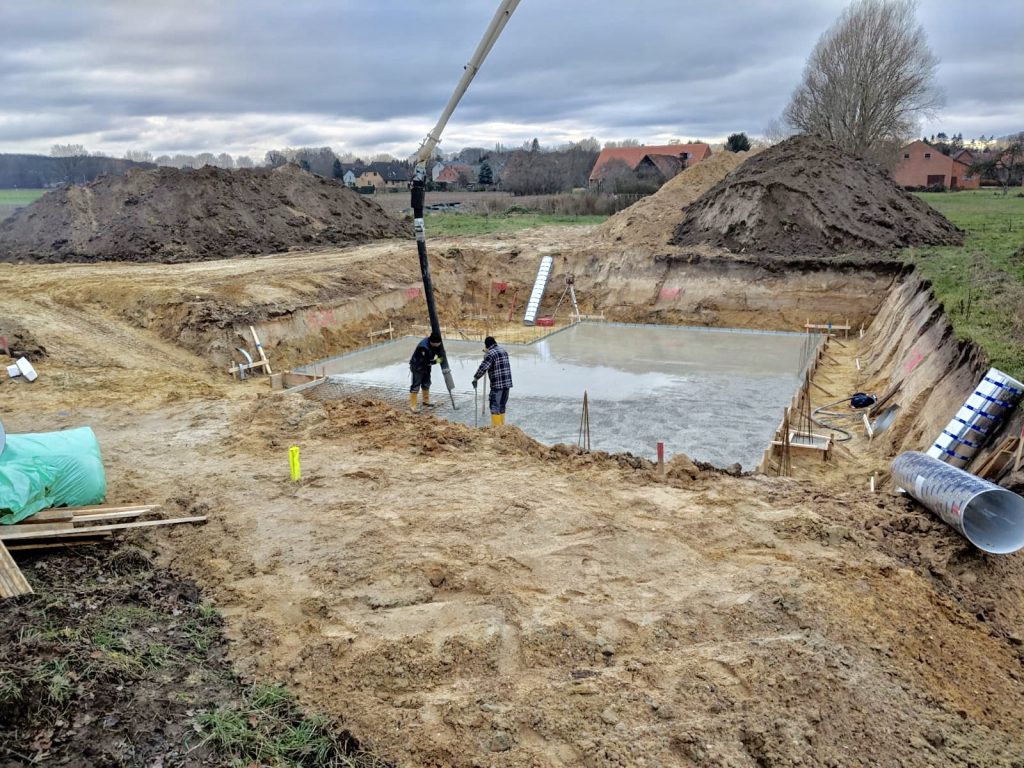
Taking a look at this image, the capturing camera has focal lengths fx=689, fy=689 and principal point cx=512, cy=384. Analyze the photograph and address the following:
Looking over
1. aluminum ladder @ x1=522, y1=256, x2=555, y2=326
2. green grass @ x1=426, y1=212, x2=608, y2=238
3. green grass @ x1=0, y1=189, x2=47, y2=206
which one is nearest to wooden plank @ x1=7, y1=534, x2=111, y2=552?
aluminum ladder @ x1=522, y1=256, x2=555, y2=326

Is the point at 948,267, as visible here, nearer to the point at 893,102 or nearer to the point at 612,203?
the point at 612,203

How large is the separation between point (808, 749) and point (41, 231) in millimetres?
26456

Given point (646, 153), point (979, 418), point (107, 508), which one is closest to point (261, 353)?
point (107, 508)

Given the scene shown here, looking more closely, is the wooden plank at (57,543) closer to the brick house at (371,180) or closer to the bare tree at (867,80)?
the bare tree at (867,80)

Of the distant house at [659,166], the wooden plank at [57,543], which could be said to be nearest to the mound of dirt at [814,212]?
the wooden plank at [57,543]

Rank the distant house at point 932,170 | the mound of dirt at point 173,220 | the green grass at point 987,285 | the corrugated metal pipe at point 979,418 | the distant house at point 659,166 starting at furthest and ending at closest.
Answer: the distant house at point 932,170 < the distant house at point 659,166 < the mound of dirt at point 173,220 < the green grass at point 987,285 < the corrugated metal pipe at point 979,418

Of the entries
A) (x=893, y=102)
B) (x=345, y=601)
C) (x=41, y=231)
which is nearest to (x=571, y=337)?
(x=345, y=601)

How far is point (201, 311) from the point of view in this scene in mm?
14734

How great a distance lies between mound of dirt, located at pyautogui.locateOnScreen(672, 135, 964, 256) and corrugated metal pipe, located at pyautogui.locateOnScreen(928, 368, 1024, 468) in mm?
13844

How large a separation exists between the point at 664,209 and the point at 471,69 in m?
16.3

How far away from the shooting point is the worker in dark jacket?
11.4 meters

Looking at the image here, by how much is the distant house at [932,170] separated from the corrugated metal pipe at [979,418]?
58184 mm

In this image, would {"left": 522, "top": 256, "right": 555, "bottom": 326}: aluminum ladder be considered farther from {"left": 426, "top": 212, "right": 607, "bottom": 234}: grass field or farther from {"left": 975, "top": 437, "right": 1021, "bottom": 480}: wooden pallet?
{"left": 975, "top": 437, "right": 1021, "bottom": 480}: wooden pallet

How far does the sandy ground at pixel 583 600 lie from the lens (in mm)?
3848
